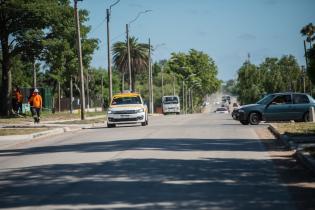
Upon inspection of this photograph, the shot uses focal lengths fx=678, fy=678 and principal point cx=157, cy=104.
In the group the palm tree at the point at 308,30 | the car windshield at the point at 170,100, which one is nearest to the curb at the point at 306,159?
the palm tree at the point at 308,30

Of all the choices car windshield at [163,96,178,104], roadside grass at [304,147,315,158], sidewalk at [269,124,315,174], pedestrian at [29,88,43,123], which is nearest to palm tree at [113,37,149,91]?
car windshield at [163,96,178,104]

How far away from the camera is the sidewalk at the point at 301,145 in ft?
47.6

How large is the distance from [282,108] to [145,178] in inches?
831

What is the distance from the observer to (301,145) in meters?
18.2

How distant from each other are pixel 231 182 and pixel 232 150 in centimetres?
644

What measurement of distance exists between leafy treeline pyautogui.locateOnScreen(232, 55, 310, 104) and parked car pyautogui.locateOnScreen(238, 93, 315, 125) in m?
82.3

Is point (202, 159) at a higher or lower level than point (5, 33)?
lower

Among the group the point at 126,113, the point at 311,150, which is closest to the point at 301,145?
the point at 311,150

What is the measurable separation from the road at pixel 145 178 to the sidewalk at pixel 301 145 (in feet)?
2.43

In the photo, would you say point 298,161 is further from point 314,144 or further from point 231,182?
point 231,182

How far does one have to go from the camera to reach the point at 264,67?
13512cm

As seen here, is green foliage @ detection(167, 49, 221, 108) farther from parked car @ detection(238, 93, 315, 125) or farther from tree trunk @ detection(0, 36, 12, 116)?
parked car @ detection(238, 93, 315, 125)

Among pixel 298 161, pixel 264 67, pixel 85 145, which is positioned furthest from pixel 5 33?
pixel 264 67

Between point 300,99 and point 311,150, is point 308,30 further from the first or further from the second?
point 311,150
